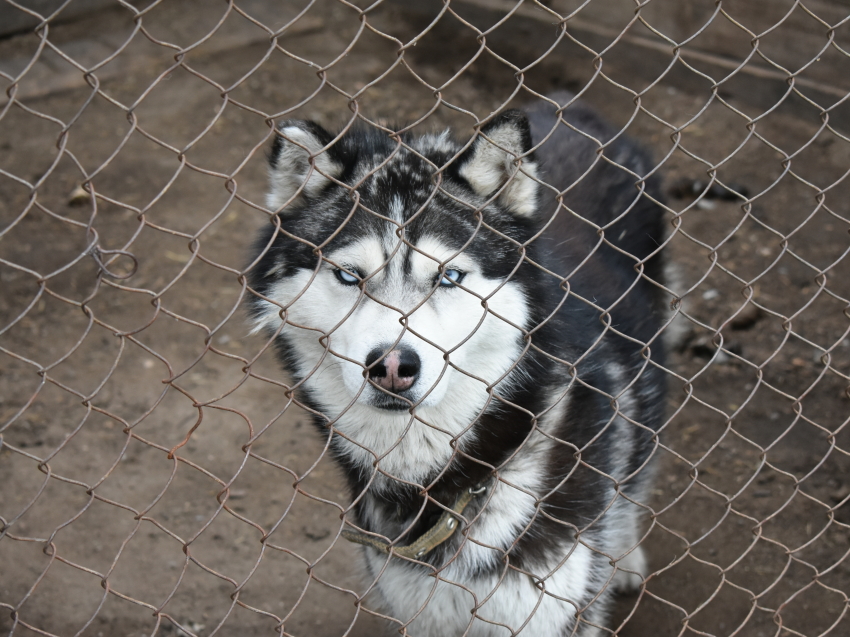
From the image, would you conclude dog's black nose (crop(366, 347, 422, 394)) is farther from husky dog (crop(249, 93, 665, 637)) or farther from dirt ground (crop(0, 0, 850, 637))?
dirt ground (crop(0, 0, 850, 637))

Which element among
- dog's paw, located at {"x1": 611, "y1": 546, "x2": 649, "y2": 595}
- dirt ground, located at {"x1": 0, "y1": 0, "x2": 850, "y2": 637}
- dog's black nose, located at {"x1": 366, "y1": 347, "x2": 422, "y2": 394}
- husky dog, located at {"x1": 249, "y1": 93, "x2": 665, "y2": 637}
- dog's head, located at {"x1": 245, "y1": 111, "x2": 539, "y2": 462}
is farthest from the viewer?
dog's paw, located at {"x1": 611, "y1": 546, "x2": 649, "y2": 595}

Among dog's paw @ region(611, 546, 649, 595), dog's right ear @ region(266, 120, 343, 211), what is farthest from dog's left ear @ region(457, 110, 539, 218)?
dog's paw @ region(611, 546, 649, 595)

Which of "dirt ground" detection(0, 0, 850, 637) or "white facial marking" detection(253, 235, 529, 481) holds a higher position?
"white facial marking" detection(253, 235, 529, 481)

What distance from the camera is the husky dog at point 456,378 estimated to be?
2.28 meters

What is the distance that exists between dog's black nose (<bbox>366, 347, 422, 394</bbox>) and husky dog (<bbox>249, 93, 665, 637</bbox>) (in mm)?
21

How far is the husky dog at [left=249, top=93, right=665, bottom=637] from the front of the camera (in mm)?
2277

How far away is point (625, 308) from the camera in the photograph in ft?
11.1

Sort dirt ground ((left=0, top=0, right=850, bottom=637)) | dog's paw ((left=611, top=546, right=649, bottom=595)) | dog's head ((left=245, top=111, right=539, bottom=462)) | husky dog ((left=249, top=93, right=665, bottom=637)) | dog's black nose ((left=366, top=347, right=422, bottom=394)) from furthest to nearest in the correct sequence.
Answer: dog's paw ((left=611, top=546, right=649, bottom=595)) → dirt ground ((left=0, top=0, right=850, bottom=637)) → husky dog ((left=249, top=93, right=665, bottom=637)) → dog's head ((left=245, top=111, right=539, bottom=462)) → dog's black nose ((left=366, top=347, right=422, bottom=394))

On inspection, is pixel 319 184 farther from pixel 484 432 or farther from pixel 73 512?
pixel 73 512

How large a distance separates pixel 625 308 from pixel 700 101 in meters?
4.04

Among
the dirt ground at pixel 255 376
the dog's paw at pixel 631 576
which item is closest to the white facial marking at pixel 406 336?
the dirt ground at pixel 255 376

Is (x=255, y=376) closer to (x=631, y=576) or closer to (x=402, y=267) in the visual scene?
(x=402, y=267)

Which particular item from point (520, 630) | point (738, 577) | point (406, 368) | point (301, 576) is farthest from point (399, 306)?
point (738, 577)

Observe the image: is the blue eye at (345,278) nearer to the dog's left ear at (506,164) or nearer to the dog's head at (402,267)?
the dog's head at (402,267)
